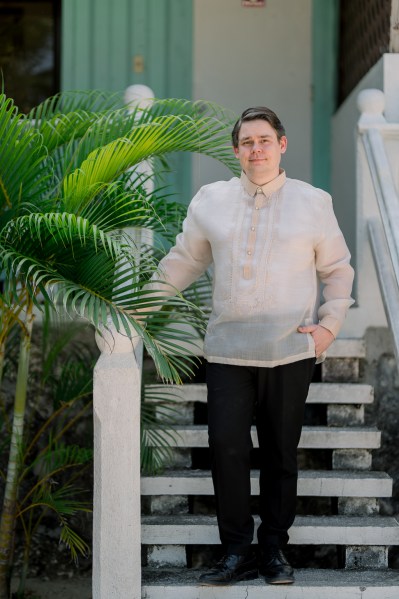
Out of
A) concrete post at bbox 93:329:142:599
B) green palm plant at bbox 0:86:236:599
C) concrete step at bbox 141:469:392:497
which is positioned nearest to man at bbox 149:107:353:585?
green palm plant at bbox 0:86:236:599

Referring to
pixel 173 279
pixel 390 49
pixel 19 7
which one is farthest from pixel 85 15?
pixel 173 279

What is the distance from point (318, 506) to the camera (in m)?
5.13

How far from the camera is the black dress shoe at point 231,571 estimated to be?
394 cm

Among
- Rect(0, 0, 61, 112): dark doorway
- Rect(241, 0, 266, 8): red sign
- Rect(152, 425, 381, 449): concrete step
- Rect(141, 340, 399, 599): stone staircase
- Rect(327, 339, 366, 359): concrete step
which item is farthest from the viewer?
Rect(0, 0, 61, 112): dark doorway

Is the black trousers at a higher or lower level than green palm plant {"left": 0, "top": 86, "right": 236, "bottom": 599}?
lower

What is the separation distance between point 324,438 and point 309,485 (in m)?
0.28

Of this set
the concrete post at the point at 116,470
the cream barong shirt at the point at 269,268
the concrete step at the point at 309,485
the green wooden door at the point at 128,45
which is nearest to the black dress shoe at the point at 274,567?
the concrete post at the point at 116,470

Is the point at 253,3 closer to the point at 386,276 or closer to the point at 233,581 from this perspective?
Result: the point at 386,276

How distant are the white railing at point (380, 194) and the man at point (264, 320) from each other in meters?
0.70

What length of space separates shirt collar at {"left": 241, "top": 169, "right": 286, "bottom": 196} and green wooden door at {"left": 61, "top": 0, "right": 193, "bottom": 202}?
3.16 m

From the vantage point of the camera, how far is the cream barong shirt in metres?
3.83

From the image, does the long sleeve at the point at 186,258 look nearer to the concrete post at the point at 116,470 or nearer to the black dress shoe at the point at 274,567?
the concrete post at the point at 116,470

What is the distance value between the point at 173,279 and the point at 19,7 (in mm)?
3933

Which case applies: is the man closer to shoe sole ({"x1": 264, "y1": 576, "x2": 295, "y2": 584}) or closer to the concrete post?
shoe sole ({"x1": 264, "y1": 576, "x2": 295, "y2": 584})
